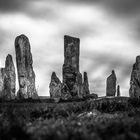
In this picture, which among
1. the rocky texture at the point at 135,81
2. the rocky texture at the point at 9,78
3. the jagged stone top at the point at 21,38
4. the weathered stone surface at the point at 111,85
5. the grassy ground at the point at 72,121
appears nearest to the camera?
the grassy ground at the point at 72,121

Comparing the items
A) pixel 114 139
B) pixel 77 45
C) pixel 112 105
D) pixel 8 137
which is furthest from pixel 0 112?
pixel 77 45

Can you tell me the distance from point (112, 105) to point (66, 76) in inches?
657

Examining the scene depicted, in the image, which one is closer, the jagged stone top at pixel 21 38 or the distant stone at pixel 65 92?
the distant stone at pixel 65 92

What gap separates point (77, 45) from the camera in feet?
96.1

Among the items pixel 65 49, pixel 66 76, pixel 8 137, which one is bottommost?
pixel 8 137

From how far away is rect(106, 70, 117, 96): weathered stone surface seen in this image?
49719mm

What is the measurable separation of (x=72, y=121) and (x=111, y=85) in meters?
43.8

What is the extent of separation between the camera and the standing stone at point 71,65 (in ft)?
89.6

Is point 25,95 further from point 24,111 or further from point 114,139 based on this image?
point 114,139

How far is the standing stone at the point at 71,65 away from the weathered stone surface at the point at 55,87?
12.4 m

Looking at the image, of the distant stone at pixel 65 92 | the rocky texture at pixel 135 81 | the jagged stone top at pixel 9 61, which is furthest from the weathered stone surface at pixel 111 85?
the distant stone at pixel 65 92

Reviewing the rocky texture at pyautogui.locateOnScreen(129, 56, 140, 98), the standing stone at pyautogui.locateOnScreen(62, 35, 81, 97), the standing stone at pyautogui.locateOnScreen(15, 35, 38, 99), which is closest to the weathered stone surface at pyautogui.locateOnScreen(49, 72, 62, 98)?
the standing stone at pyautogui.locateOnScreen(15, 35, 38, 99)

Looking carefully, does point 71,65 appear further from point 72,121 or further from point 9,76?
point 72,121

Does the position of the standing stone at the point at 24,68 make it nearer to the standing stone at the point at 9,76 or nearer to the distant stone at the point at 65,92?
the distant stone at the point at 65,92
